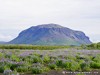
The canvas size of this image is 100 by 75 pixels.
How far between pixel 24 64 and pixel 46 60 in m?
5.60

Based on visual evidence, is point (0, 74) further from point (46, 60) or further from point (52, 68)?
point (46, 60)

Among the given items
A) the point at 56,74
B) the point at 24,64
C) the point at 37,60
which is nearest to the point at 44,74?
the point at 56,74

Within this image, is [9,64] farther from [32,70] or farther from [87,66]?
[87,66]

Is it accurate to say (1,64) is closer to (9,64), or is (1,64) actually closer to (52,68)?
(9,64)

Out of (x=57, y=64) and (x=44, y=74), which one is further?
(x=57, y=64)

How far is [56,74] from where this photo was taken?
18578 millimetres

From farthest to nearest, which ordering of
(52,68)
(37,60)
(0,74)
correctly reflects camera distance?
(37,60) < (52,68) < (0,74)

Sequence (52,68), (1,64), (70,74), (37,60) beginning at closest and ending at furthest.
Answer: (70,74) → (1,64) → (52,68) → (37,60)

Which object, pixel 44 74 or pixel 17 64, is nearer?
pixel 44 74

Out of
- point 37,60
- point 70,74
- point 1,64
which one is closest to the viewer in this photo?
point 70,74

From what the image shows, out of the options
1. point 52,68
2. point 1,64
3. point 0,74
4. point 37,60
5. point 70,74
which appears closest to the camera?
point 0,74

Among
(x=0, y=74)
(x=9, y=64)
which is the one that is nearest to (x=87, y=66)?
(x=9, y=64)

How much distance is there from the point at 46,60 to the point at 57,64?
9.50 ft

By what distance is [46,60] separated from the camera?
84.5 feet
